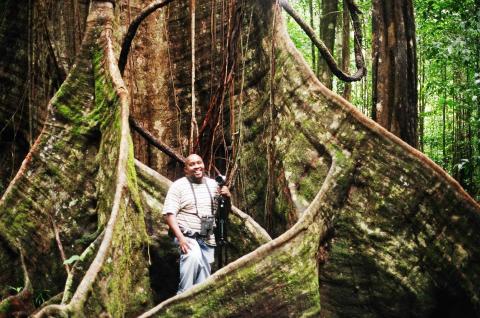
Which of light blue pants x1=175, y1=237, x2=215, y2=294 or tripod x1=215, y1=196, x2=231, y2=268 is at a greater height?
tripod x1=215, y1=196, x2=231, y2=268

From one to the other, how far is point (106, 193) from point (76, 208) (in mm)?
485

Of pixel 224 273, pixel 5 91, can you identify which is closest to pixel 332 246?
pixel 224 273

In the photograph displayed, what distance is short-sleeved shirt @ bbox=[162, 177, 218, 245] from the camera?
3947 mm

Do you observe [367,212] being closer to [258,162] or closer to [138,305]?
[258,162]

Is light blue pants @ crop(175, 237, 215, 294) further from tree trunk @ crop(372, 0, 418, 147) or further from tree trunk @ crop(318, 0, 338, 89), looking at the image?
tree trunk @ crop(318, 0, 338, 89)

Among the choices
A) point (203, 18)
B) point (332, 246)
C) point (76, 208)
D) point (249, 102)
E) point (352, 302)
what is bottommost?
point (352, 302)

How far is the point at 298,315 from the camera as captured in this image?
3.18 m

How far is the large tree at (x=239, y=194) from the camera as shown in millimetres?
3203

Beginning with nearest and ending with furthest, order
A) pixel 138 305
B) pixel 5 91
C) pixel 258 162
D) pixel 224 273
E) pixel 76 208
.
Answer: pixel 224 273, pixel 138 305, pixel 76 208, pixel 258 162, pixel 5 91

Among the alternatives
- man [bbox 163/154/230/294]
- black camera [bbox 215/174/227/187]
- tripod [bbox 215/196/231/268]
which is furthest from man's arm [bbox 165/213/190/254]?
black camera [bbox 215/174/227/187]

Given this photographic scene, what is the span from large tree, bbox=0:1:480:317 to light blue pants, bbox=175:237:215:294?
0.25 metres

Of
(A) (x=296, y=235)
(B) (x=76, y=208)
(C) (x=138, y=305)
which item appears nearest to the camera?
(A) (x=296, y=235)

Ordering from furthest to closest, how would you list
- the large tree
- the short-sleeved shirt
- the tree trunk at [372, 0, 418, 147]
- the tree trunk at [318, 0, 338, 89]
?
1. the tree trunk at [318, 0, 338, 89]
2. the tree trunk at [372, 0, 418, 147]
3. the short-sleeved shirt
4. the large tree

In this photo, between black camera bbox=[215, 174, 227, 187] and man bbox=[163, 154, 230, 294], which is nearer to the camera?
man bbox=[163, 154, 230, 294]
